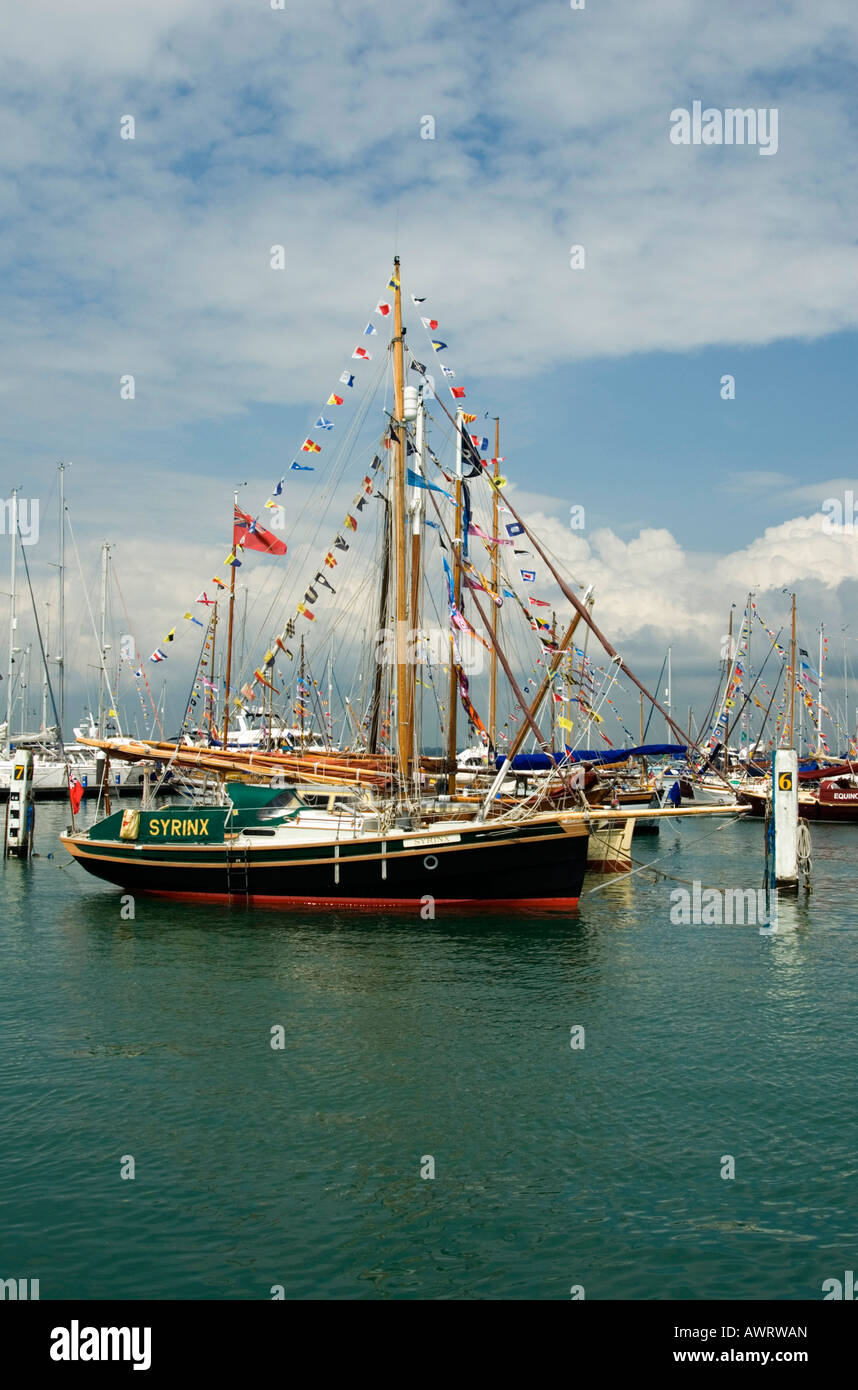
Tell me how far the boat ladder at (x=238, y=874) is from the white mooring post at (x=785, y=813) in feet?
65.4

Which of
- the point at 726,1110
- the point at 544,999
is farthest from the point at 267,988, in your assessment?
the point at 726,1110

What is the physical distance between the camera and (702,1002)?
962 inches

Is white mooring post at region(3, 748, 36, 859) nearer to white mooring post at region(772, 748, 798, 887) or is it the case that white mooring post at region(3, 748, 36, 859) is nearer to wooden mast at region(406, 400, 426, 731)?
wooden mast at region(406, 400, 426, 731)

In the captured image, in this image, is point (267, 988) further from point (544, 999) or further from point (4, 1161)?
point (4, 1161)

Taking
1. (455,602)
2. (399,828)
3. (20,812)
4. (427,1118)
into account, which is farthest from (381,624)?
(427,1118)

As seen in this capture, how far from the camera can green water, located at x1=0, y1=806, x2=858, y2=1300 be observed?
12.5 meters

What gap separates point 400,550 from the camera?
127 ft

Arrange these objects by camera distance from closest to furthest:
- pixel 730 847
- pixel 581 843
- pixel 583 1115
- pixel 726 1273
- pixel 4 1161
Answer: pixel 726 1273
pixel 4 1161
pixel 583 1115
pixel 581 843
pixel 730 847

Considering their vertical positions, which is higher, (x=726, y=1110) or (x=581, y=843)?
(x=581, y=843)

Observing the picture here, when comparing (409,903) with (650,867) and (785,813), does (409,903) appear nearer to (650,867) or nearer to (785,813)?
(785,813)

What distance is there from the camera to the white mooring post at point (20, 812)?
52531 mm

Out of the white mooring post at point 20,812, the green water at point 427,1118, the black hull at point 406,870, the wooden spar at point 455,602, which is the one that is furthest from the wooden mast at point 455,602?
the white mooring post at point 20,812

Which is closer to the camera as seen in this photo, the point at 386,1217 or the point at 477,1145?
the point at 386,1217
